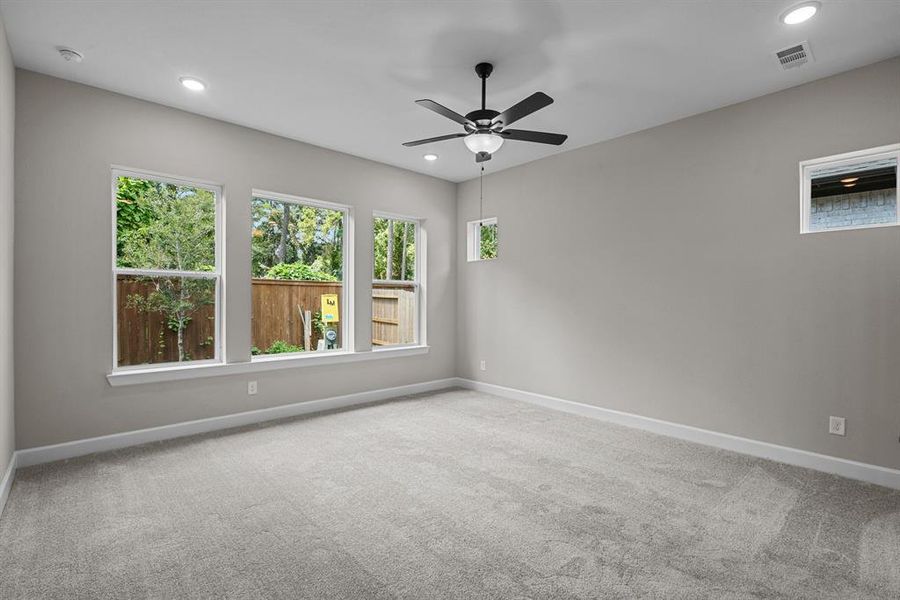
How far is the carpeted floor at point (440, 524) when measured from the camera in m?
1.95

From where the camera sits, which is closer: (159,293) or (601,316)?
(159,293)

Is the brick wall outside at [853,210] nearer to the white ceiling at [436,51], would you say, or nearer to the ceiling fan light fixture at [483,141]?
the white ceiling at [436,51]

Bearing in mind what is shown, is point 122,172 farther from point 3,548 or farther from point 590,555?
point 590,555

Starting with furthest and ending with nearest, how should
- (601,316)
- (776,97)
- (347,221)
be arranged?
1. (347,221)
2. (601,316)
3. (776,97)

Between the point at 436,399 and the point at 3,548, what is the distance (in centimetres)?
375

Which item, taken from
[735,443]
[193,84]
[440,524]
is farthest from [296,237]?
[735,443]

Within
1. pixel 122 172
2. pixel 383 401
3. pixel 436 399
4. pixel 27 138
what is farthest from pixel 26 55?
pixel 436 399

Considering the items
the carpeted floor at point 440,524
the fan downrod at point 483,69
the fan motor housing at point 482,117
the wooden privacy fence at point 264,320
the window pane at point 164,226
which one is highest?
the fan downrod at point 483,69

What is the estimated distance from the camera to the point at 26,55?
2973mm

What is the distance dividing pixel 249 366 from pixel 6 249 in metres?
1.92

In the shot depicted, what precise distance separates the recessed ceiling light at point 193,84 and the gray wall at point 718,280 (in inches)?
131

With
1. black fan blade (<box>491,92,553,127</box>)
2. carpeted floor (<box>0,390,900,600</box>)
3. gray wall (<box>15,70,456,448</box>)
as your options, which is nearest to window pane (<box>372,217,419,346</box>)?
gray wall (<box>15,70,456,448</box>)

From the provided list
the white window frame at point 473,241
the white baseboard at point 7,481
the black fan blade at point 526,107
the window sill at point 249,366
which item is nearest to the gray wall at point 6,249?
the white baseboard at point 7,481

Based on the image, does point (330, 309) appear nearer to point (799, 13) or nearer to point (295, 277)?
point (295, 277)
